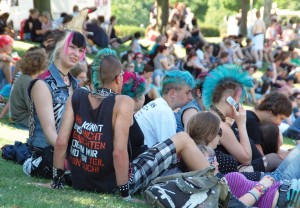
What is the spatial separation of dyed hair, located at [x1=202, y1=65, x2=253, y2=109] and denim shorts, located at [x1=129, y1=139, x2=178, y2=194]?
158 cm

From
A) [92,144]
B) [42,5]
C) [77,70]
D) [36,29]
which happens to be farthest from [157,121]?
[42,5]

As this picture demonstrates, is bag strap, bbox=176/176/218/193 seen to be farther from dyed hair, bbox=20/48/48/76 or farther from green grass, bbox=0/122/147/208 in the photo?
dyed hair, bbox=20/48/48/76

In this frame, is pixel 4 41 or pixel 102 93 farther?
pixel 4 41

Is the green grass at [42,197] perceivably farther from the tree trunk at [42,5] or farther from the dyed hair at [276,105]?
the tree trunk at [42,5]

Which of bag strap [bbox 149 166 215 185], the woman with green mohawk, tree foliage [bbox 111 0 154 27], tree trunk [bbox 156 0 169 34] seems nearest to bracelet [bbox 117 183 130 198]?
bag strap [bbox 149 166 215 185]

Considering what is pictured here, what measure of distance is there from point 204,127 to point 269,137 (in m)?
2.15

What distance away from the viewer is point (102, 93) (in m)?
6.07

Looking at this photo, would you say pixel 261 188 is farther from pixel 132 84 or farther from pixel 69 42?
pixel 69 42

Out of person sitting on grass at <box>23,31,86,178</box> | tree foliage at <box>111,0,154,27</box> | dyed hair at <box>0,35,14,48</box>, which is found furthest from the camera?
tree foliage at <box>111,0,154,27</box>

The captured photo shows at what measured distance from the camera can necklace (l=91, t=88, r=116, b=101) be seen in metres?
6.06

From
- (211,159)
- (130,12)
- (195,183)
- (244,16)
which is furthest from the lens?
(130,12)

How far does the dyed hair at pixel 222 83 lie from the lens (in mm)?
7762

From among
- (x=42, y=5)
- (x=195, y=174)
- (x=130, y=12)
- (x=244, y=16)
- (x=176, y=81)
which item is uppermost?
Result: (x=176, y=81)

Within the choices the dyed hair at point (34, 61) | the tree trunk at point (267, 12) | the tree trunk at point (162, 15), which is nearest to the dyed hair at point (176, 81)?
the dyed hair at point (34, 61)
